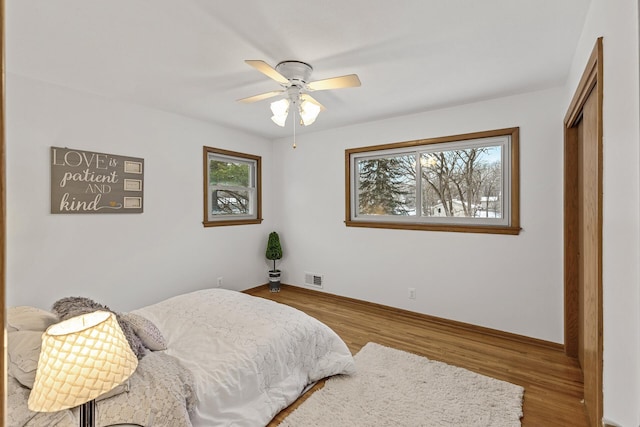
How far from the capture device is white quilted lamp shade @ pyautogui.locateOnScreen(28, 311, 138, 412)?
88cm

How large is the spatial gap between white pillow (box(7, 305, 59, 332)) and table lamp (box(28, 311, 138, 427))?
2.46ft

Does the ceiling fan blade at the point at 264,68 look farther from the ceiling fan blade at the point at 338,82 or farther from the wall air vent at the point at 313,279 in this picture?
the wall air vent at the point at 313,279

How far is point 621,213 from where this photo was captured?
112 cm

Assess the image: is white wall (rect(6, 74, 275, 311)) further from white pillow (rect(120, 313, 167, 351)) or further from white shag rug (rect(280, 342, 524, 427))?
white shag rug (rect(280, 342, 524, 427))

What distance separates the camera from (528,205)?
2895mm

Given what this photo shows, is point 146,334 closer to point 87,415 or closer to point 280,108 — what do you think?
point 87,415

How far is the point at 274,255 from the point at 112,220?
2.21m

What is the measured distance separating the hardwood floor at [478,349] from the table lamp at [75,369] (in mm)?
1267

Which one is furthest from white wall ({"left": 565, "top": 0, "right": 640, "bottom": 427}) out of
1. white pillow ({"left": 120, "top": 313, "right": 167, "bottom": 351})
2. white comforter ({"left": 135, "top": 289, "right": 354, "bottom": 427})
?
white pillow ({"left": 120, "top": 313, "right": 167, "bottom": 351})

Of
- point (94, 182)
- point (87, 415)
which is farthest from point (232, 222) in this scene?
point (87, 415)

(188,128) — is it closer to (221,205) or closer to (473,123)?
(221,205)

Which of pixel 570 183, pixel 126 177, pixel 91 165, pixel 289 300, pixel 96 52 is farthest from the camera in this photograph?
pixel 289 300

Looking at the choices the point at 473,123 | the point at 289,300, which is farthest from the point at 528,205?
the point at 289,300

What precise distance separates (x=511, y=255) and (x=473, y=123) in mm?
1435
